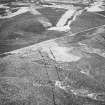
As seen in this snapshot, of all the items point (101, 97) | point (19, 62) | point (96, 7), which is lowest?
point (101, 97)

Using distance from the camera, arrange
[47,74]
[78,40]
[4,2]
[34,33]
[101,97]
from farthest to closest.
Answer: [4,2] → [34,33] → [78,40] → [47,74] → [101,97]

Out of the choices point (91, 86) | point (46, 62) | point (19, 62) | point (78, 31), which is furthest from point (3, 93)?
point (78, 31)

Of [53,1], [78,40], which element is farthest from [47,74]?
[53,1]

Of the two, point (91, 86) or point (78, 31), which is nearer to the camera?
point (91, 86)

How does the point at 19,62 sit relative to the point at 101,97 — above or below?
above

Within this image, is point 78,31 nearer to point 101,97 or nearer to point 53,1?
point 101,97

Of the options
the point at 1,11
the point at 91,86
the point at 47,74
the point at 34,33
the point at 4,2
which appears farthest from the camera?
the point at 4,2
